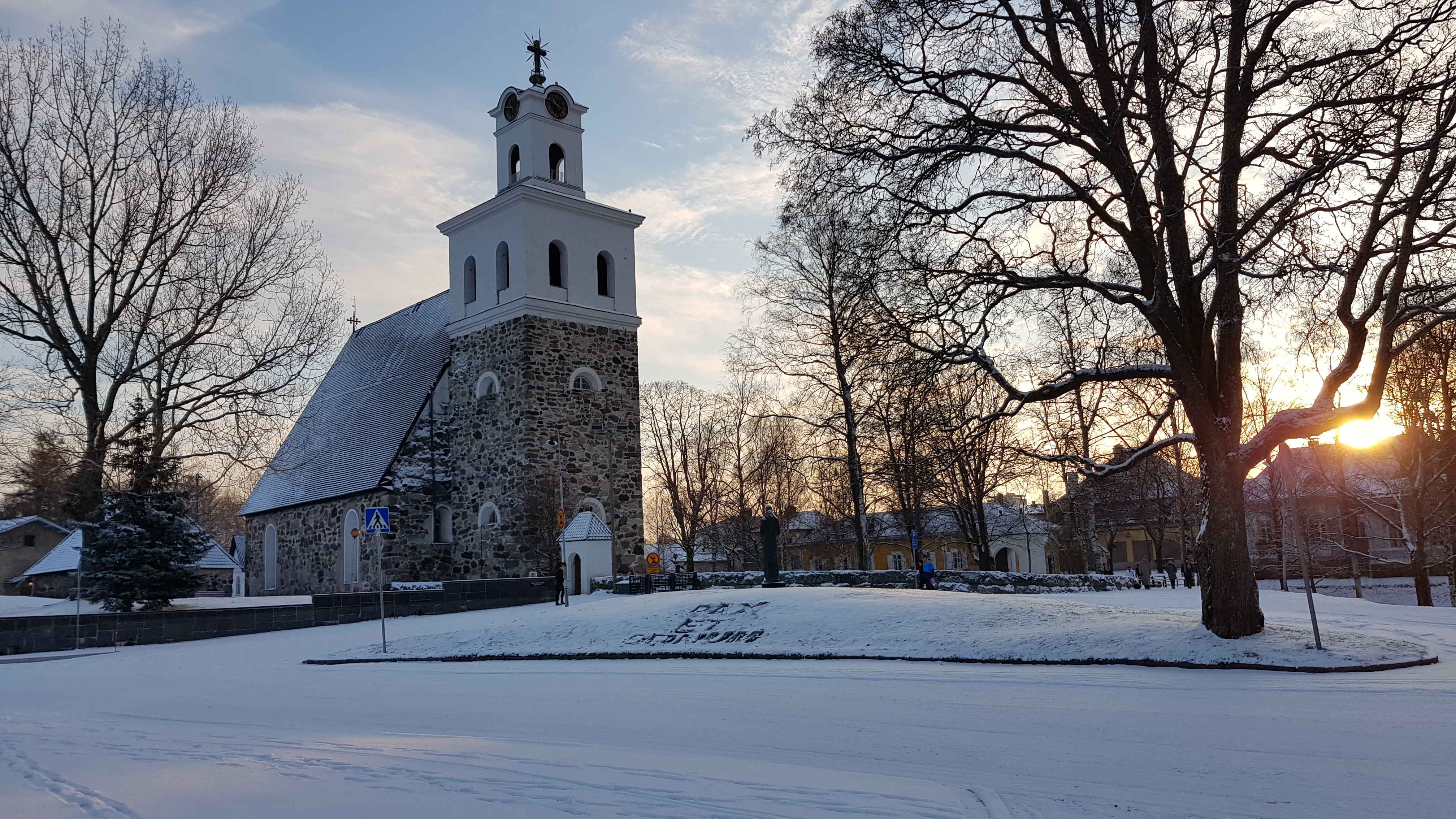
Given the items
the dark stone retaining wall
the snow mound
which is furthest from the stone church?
the snow mound

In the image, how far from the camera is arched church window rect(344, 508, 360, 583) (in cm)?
3606

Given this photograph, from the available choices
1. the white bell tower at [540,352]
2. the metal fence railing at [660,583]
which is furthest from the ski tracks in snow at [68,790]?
the white bell tower at [540,352]

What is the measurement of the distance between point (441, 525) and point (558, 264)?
33.9ft

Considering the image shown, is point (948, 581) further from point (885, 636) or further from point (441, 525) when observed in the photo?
point (441, 525)

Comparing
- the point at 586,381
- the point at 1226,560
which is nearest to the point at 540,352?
the point at 586,381

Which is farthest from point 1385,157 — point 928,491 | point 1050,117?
point 928,491

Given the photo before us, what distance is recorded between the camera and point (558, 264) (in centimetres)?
3675

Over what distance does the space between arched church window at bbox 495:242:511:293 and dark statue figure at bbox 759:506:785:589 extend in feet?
54.1

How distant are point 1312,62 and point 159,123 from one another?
27.2 metres

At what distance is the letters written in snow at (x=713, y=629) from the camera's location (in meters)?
Answer: 16.5

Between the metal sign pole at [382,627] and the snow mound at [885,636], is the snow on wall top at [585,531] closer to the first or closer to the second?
the metal sign pole at [382,627]

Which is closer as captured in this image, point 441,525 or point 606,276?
point 441,525

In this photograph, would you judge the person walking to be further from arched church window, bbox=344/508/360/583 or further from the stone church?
arched church window, bbox=344/508/360/583

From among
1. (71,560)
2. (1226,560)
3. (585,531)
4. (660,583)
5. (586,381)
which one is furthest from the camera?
(71,560)
